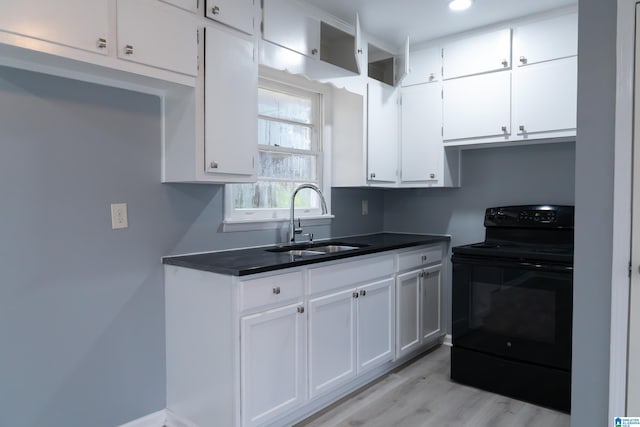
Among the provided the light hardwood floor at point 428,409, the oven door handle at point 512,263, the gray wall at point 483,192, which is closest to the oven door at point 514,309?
the oven door handle at point 512,263

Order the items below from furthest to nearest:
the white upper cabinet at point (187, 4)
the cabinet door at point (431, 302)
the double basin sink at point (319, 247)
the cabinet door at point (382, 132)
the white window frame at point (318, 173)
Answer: the cabinet door at point (431, 302) → the cabinet door at point (382, 132) → the double basin sink at point (319, 247) → the white window frame at point (318, 173) → the white upper cabinet at point (187, 4)

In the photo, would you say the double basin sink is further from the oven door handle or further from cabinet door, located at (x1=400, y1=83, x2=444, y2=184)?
cabinet door, located at (x1=400, y1=83, x2=444, y2=184)

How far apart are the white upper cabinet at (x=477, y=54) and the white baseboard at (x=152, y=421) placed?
2.98 m

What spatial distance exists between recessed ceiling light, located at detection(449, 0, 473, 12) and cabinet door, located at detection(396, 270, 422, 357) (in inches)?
71.5

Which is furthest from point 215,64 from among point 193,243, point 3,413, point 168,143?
point 3,413

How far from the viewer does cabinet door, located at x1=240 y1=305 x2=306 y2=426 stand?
2.06 m

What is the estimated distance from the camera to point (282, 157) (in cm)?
313

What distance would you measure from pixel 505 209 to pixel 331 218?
1.32 metres

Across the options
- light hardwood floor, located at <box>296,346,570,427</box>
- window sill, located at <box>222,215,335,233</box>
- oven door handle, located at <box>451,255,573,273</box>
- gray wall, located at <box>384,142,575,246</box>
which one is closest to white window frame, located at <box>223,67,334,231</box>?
window sill, located at <box>222,215,335,233</box>

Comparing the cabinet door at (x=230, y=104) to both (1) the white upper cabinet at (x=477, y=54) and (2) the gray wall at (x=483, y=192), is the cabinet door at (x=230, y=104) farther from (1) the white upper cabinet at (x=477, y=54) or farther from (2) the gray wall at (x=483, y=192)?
(2) the gray wall at (x=483, y=192)

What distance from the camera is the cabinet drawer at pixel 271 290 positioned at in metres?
2.04

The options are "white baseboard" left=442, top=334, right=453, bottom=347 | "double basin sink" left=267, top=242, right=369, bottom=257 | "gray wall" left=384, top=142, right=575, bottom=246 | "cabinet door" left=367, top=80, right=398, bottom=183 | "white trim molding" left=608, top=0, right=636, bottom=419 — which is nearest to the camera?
"white trim molding" left=608, top=0, right=636, bottom=419

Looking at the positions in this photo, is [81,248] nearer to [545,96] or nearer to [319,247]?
[319,247]

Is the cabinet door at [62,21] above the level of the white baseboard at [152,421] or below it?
above
